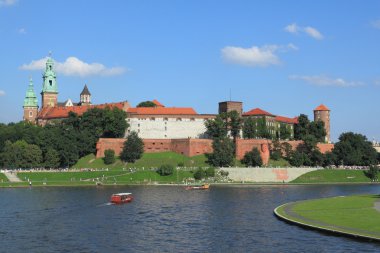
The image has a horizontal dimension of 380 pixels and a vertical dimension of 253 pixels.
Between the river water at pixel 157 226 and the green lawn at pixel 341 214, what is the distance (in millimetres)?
1580

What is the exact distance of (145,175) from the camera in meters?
93.2

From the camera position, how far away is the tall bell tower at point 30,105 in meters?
141

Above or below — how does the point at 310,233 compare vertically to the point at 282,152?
below

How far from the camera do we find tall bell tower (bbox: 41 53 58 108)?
456ft

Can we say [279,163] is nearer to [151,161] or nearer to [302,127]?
[302,127]

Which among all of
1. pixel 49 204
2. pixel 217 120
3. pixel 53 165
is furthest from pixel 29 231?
pixel 217 120

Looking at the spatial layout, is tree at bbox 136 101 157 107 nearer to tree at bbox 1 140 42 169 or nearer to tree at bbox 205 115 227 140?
tree at bbox 205 115 227 140

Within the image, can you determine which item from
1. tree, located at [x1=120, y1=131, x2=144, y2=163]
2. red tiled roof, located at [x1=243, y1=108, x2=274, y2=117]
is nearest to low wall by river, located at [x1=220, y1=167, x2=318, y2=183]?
tree, located at [x1=120, y1=131, x2=144, y2=163]

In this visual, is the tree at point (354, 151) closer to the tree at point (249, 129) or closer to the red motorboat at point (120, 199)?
the tree at point (249, 129)

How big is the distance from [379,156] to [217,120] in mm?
40078

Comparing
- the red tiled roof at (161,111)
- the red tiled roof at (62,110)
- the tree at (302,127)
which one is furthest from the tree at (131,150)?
the tree at (302,127)

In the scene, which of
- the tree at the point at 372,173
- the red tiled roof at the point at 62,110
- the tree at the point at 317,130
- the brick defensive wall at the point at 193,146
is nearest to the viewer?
the tree at the point at 372,173

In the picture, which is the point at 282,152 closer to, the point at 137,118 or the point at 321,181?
the point at 321,181

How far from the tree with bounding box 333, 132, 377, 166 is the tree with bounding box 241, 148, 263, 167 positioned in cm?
1788
